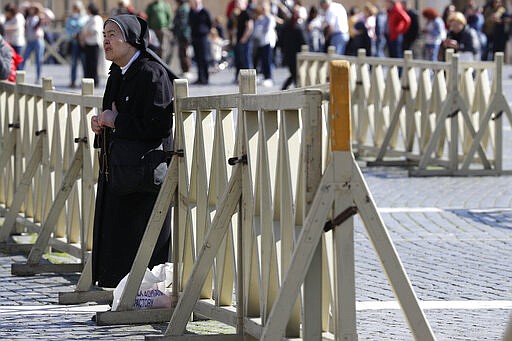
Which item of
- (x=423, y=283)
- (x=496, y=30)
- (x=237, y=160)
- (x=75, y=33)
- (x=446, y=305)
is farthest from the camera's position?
(x=496, y=30)

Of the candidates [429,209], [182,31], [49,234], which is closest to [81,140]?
[49,234]

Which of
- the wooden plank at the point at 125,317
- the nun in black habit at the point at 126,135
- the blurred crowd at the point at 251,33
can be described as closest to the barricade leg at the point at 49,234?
the nun in black habit at the point at 126,135

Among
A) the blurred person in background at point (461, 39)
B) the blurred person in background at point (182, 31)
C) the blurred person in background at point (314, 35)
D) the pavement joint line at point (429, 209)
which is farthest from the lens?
the blurred person in background at point (314, 35)

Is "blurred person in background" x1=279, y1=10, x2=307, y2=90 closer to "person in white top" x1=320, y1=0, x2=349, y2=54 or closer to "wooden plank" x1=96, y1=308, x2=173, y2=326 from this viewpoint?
"person in white top" x1=320, y1=0, x2=349, y2=54

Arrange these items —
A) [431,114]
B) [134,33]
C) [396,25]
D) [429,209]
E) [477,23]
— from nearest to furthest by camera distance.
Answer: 1. [134,33]
2. [429,209]
3. [431,114]
4. [396,25]
5. [477,23]

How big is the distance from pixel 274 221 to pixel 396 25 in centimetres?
2386

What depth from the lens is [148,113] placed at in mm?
7887

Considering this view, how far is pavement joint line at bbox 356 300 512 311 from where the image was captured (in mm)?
8141

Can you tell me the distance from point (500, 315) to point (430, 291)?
2.96ft

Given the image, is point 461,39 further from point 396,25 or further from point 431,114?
point 396,25

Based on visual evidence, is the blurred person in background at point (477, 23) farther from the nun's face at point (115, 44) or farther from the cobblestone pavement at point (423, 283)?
the nun's face at point (115, 44)

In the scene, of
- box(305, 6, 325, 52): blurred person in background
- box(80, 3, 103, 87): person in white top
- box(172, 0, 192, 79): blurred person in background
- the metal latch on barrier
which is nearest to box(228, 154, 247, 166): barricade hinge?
the metal latch on barrier

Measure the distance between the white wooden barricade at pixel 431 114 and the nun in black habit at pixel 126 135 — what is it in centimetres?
769

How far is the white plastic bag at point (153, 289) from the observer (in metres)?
7.88
